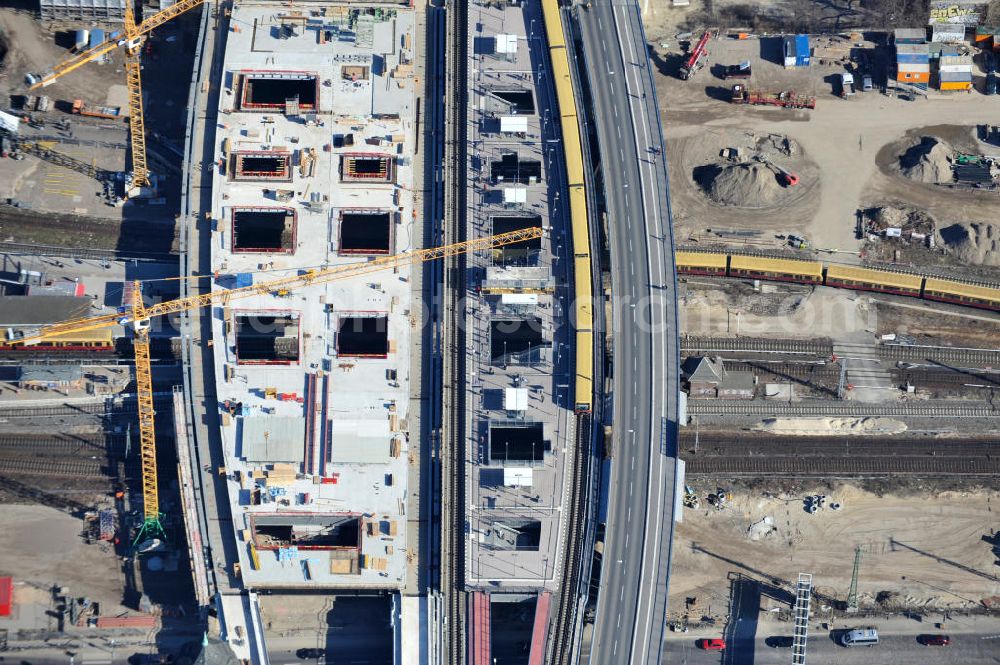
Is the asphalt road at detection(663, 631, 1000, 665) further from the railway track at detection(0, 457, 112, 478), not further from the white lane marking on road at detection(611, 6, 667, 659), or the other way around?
the railway track at detection(0, 457, 112, 478)

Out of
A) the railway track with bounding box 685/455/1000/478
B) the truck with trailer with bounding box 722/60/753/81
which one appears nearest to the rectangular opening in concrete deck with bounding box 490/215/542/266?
the railway track with bounding box 685/455/1000/478

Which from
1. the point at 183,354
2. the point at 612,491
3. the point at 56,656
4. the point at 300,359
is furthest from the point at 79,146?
the point at 612,491

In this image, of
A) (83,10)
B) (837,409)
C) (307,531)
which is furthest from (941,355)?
(83,10)

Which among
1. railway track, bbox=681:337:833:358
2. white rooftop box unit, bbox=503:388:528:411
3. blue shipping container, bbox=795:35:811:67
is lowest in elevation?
white rooftop box unit, bbox=503:388:528:411

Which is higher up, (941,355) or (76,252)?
(76,252)

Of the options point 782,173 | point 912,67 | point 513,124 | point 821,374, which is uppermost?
point 912,67

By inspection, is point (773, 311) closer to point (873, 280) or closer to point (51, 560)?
point (873, 280)
